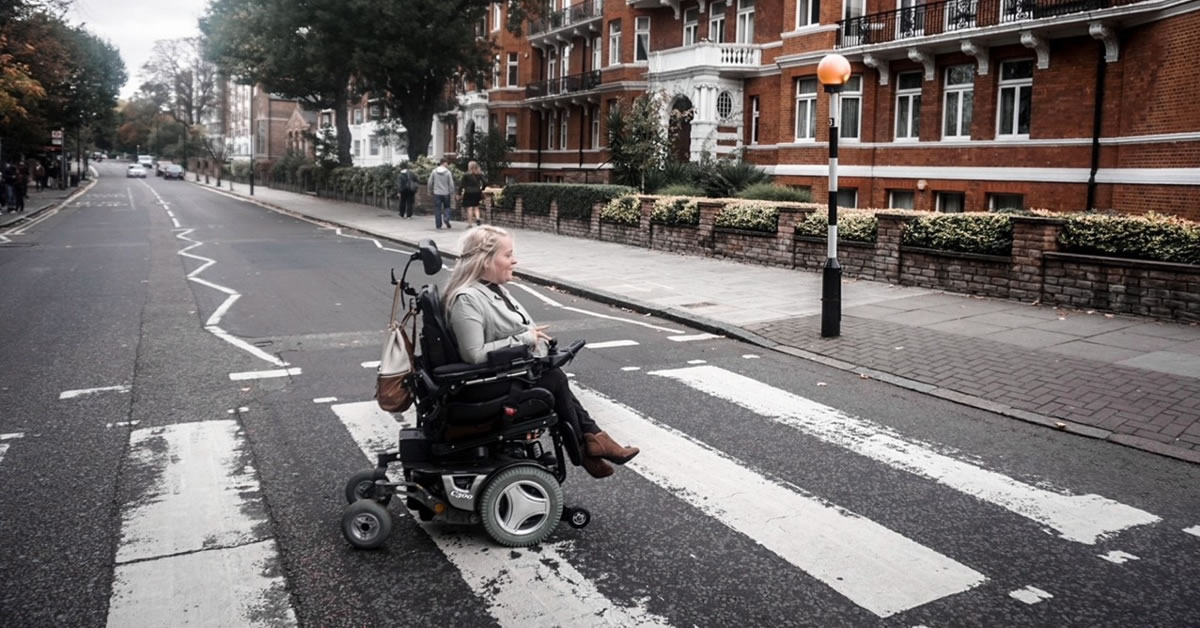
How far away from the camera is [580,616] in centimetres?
400

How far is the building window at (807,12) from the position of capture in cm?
3022

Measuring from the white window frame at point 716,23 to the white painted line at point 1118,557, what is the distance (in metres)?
33.2

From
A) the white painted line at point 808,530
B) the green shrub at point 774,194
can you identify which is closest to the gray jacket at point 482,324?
the white painted line at point 808,530

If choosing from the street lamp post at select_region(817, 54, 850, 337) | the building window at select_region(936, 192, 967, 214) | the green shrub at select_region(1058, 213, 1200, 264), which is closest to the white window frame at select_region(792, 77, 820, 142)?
the building window at select_region(936, 192, 967, 214)

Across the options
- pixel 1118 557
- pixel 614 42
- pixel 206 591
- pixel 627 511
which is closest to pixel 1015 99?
pixel 614 42

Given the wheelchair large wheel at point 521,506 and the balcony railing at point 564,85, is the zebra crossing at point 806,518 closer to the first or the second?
the wheelchair large wheel at point 521,506

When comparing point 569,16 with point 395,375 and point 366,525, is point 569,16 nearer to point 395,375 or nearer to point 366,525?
point 395,375

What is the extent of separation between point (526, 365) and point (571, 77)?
4299cm

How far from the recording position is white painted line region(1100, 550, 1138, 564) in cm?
463

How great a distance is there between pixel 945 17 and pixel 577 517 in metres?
24.7

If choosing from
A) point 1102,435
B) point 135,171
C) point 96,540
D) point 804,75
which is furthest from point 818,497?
point 135,171

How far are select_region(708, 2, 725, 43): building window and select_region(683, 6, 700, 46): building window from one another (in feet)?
2.65

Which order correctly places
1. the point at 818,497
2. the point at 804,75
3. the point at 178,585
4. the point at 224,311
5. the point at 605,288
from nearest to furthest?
the point at 178,585
the point at 818,497
the point at 224,311
the point at 605,288
the point at 804,75

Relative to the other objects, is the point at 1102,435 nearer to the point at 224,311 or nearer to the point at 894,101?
the point at 224,311
